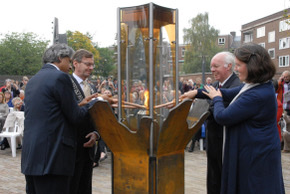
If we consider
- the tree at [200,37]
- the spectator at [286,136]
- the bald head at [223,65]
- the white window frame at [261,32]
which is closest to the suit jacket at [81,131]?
the bald head at [223,65]

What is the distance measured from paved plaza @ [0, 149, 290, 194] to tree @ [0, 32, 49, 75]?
3520cm

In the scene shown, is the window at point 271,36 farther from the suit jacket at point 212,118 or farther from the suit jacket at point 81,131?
the suit jacket at point 81,131

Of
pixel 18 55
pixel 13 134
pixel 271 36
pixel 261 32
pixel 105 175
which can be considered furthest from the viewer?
pixel 261 32

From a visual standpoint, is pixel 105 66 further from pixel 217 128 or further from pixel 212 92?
pixel 212 92

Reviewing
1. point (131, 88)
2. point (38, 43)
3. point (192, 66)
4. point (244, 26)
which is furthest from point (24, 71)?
point (131, 88)

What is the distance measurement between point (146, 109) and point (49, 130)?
85cm

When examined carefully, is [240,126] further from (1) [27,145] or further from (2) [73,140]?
(1) [27,145]

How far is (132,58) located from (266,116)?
1.25 meters

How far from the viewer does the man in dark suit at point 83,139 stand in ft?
10.7

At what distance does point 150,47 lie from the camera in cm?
277

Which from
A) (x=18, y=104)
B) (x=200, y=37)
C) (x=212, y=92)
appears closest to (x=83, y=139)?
(x=212, y=92)

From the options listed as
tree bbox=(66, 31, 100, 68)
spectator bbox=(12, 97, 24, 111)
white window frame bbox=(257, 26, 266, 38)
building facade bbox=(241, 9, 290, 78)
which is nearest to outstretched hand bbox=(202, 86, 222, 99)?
spectator bbox=(12, 97, 24, 111)

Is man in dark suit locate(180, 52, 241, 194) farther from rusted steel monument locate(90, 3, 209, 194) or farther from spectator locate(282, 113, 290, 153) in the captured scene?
spectator locate(282, 113, 290, 153)

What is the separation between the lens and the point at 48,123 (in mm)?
2553
